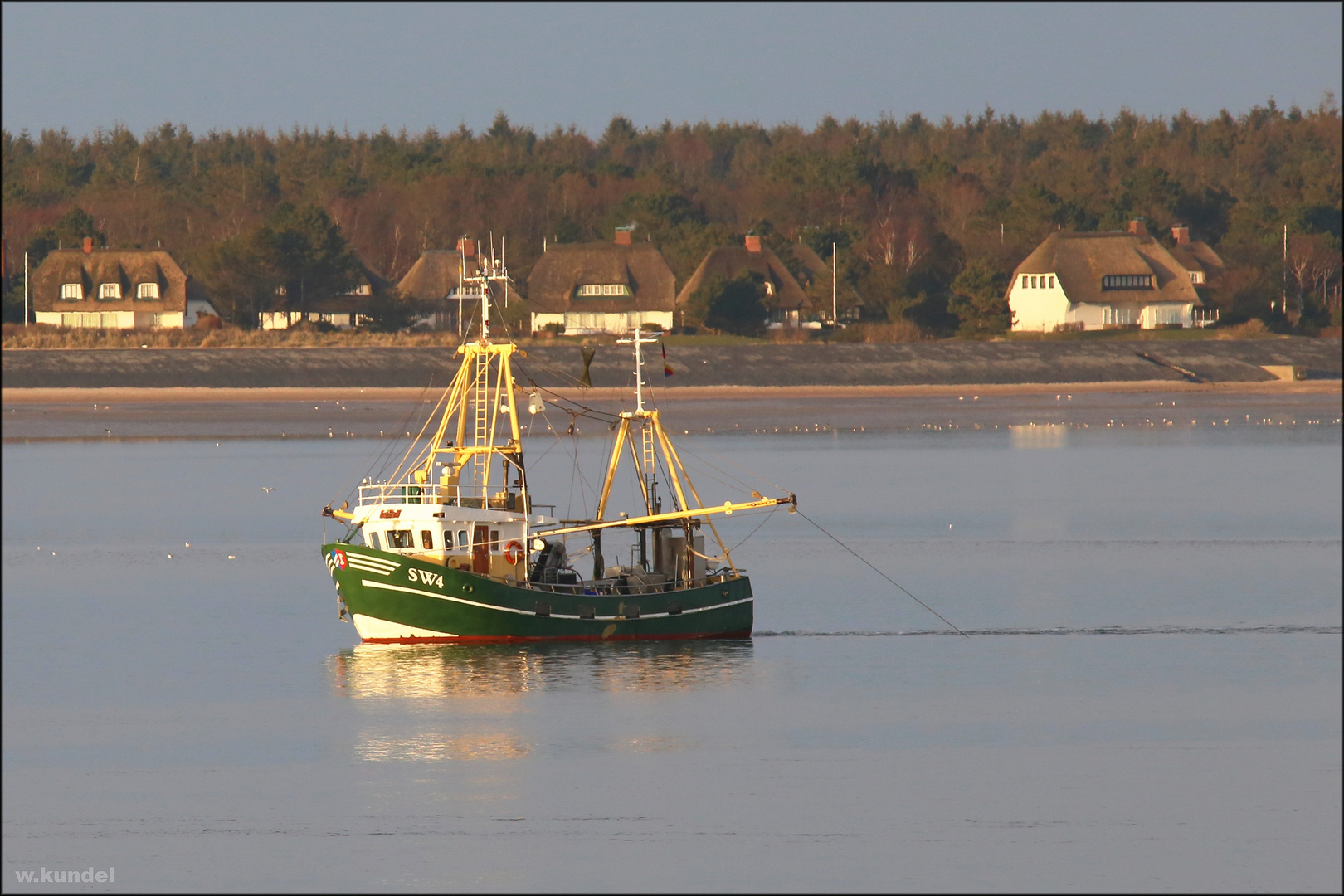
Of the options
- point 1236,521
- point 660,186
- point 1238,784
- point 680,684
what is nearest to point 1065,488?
point 1236,521

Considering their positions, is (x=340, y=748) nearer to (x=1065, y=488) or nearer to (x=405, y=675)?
(x=405, y=675)

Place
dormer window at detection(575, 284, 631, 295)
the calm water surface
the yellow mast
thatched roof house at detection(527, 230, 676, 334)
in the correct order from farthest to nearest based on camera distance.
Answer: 1. dormer window at detection(575, 284, 631, 295)
2. thatched roof house at detection(527, 230, 676, 334)
3. the yellow mast
4. the calm water surface

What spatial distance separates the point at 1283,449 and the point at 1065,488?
59.0ft

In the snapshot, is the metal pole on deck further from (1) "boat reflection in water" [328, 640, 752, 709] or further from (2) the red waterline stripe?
(1) "boat reflection in water" [328, 640, 752, 709]

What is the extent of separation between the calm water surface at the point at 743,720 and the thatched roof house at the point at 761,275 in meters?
68.7

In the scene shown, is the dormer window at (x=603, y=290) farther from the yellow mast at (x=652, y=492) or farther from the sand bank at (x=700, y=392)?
the yellow mast at (x=652, y=492)

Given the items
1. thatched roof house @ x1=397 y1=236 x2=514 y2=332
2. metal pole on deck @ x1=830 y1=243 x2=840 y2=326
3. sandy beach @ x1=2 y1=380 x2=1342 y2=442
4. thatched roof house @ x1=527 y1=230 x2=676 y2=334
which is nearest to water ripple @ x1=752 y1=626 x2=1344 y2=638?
sandy beach @ x1=2 y1=380 x2=1342 y2=442

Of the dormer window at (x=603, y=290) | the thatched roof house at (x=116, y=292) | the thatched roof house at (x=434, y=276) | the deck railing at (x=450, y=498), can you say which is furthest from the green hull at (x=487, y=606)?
the thatched roof house at (x=434, y=276)

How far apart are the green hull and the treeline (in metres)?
87.6

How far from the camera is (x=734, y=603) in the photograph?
133 feet

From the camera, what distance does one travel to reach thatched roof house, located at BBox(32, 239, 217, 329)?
124 meters

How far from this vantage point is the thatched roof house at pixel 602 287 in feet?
430

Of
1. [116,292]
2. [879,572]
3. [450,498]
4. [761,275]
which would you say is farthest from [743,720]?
[116,292]

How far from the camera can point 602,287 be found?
13462cm
